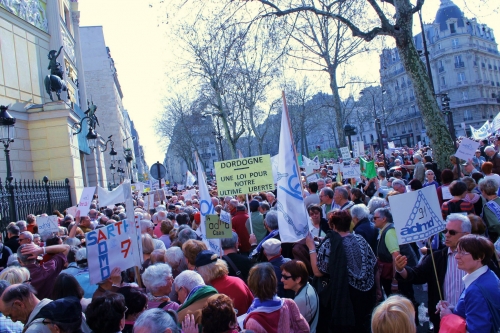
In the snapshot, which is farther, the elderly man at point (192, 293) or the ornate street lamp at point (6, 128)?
the ornate street lamp at point (6, 128)

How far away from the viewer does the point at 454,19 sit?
72.9 m

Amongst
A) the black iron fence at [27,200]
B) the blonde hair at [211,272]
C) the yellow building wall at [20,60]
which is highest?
the yellow building wall at [20,60]

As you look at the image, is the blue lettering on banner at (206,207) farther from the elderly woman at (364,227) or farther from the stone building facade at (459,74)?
the stone building facade at (459,74)

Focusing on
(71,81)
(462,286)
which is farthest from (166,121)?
(462,286)

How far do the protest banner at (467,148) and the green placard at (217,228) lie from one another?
6673 mm

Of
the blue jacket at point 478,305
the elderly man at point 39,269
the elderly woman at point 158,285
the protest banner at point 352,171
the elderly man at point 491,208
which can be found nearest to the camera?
the blue jacket at point 478,305

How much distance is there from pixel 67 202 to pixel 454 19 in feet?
232

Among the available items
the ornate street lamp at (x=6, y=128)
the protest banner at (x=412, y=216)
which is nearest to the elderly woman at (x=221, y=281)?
the protest banner at (x=412, y=216)

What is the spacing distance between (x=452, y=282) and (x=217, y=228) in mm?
2861

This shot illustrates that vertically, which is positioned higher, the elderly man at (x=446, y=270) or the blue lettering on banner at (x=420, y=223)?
the blue lettering on banner at (x=420, y=223)

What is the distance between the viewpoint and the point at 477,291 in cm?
322

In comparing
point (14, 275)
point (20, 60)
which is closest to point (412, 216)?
point (14, 275)

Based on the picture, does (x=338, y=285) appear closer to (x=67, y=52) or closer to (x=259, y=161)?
(x=259, y=161)

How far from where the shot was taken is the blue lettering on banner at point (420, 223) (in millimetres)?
4363
